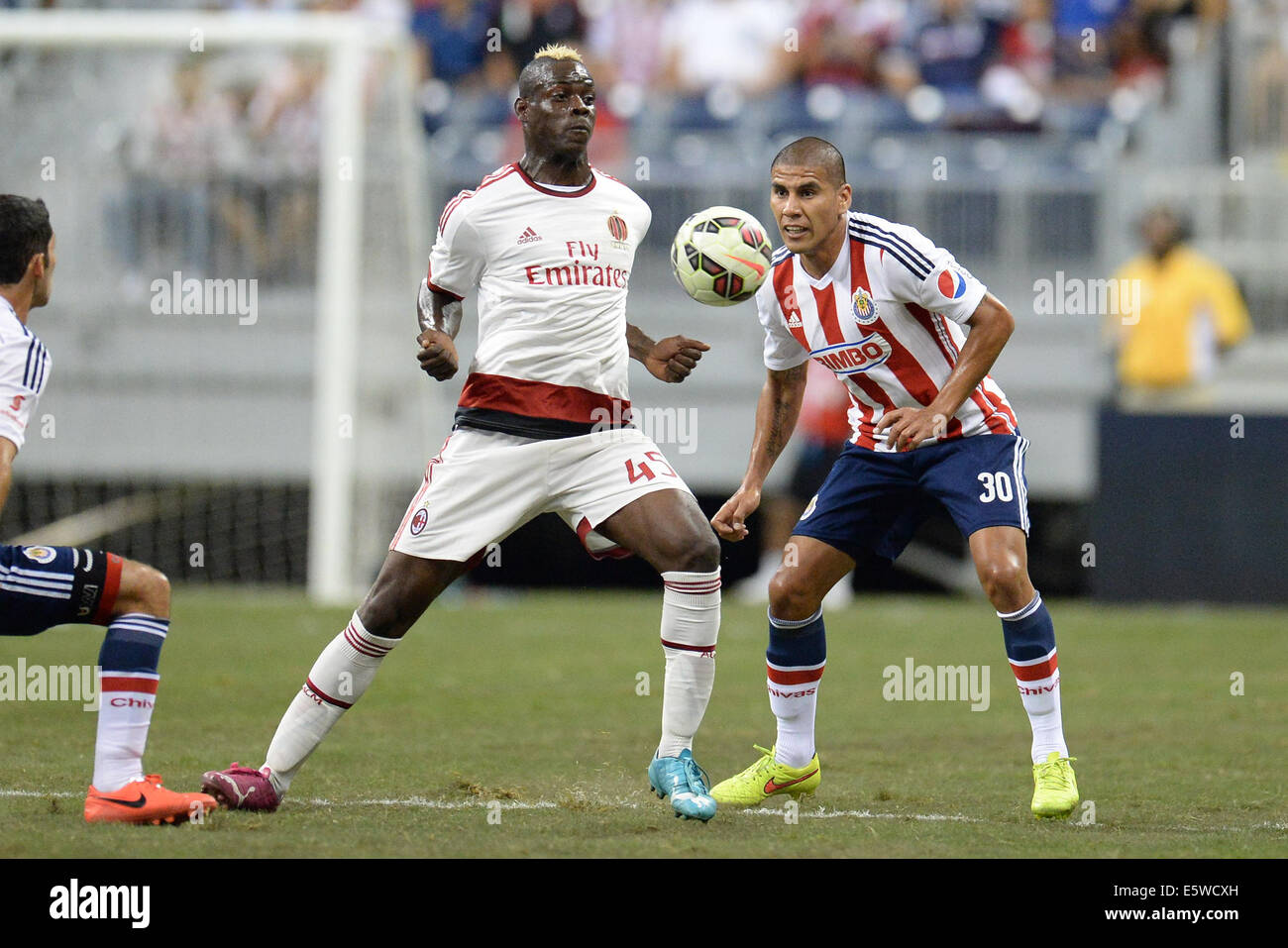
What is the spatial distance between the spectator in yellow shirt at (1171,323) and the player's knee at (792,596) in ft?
32.0

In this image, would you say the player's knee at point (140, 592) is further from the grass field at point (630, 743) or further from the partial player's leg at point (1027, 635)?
the partial player's leg at point (1027, 635)

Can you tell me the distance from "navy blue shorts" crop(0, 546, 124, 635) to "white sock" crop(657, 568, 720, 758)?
6.52 ft

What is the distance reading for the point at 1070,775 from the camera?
6.70 m

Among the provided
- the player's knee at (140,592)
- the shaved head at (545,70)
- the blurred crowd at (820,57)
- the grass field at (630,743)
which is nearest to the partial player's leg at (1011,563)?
the grass field at (630,743)

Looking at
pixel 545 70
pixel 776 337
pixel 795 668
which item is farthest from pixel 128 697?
pixel 776 337

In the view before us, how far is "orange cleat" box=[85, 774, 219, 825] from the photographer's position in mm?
6180

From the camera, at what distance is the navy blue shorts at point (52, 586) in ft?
20.0

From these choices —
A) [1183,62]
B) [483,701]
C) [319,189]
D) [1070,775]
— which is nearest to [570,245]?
[1070,775]

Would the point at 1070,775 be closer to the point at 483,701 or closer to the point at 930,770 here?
the point at 930,770

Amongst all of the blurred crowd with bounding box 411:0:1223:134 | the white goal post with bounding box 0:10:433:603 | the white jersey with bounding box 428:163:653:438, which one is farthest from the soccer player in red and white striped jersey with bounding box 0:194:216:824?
the blurred crowd with bounding box 411:0:1223:134

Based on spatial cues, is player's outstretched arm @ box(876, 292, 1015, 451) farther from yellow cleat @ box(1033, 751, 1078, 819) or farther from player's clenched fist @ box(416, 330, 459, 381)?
player's clenched fist @ box(416, 330, 459, 381)

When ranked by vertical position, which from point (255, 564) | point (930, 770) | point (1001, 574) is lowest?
point (255, 564)

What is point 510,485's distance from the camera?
6.64m
